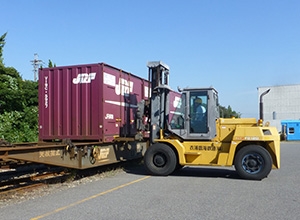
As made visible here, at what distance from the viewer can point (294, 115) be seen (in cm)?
5728

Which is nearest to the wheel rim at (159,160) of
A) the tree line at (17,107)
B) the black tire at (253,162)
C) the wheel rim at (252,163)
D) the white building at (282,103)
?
the black tire at (253,162)

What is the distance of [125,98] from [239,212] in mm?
7228

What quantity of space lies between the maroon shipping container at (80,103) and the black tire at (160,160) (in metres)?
1.46

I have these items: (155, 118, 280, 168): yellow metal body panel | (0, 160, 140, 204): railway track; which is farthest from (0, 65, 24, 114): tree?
(155, 118, 280, 168): yellow metal body panel

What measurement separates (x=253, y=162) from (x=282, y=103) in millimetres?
51018

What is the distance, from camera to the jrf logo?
11.4 metres

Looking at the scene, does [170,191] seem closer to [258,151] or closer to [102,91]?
[258,151]

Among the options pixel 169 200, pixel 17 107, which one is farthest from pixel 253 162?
pixel 17 107

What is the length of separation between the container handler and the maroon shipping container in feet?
4.74

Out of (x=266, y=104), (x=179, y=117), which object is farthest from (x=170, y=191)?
(x=266, y=104)

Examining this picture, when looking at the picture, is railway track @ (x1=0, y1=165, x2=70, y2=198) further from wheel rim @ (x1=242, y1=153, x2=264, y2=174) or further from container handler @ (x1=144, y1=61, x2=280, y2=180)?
wheel rim @ (x1=242, y1=153, x2=264, y2=174)

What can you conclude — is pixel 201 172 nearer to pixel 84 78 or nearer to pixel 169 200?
pixel 169 200

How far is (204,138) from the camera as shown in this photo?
1087cm

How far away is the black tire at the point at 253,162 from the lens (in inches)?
401
